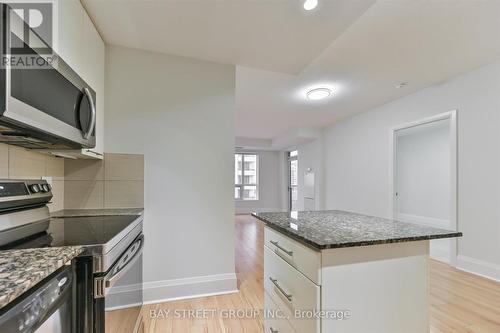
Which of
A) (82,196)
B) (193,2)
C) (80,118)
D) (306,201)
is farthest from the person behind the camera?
(306,201)

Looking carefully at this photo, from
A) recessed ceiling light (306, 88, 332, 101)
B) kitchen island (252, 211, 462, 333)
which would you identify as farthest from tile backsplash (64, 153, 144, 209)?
recessed ceiling light (306, 88, 332, 101)

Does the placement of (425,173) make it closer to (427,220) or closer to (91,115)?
(427,220)

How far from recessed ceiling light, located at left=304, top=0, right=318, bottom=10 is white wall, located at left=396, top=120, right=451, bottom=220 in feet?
14.5

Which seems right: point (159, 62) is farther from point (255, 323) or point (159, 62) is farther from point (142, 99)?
point (255, 323)

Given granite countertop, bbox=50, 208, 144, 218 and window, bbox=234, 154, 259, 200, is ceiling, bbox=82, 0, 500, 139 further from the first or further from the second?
window, bbox=234, 154, 259, 200

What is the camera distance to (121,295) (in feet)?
3.98

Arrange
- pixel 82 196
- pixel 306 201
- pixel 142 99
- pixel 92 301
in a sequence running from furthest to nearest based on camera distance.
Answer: pixel 306 201 → pixel 142 99 → pixel 82 196 → pixel 92 301

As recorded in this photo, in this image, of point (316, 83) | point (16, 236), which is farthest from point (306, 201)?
point (16, 236)

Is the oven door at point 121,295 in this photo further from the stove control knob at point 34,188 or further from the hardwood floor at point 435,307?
the stove control knob at point 34,188

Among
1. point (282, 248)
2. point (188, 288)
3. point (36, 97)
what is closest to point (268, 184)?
point (188, 288)

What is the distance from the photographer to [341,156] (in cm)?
540

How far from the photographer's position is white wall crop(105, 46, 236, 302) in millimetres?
2191

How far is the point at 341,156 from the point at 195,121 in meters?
4.06

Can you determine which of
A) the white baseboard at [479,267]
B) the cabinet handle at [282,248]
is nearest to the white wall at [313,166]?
the white baseboard at [479,267]
